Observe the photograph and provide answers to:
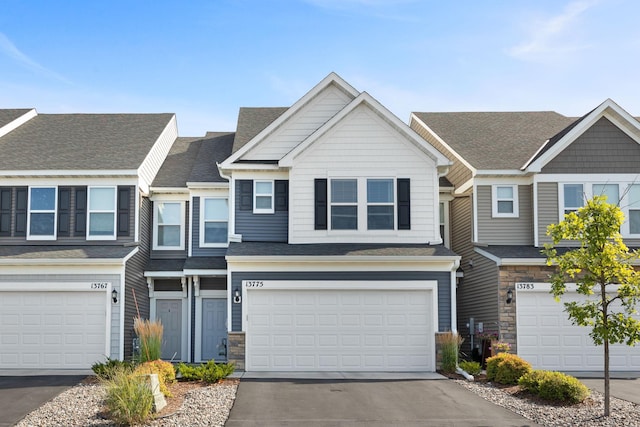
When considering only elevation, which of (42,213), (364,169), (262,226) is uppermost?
(364,169)

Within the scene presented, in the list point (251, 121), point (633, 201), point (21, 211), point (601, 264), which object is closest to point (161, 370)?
point (21, 211)

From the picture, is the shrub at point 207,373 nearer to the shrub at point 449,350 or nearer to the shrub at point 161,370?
the shrub at point 161,370

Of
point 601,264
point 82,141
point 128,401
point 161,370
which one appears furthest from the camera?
point 82,141

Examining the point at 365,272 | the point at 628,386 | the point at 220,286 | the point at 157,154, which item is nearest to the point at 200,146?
the point at 157,154

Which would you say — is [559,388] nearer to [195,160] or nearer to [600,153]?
[600,153]

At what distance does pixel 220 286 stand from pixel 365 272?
539cm

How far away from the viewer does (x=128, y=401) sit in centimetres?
1311

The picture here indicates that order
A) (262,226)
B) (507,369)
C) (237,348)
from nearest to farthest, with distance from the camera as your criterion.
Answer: (507,369), (237,348), (262,226)

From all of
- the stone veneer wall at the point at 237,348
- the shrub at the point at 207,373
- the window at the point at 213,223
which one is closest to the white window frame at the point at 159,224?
the window at the point at 213,223

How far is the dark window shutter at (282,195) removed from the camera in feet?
71.2

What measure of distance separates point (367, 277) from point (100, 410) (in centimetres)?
833

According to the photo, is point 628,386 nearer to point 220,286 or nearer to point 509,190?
point 509,190

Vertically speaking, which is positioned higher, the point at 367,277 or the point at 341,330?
the point at 367,277

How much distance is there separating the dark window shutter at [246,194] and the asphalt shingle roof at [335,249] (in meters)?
1.18
